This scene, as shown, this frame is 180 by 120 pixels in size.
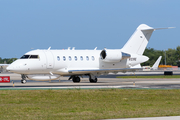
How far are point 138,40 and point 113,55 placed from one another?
4.84 meters

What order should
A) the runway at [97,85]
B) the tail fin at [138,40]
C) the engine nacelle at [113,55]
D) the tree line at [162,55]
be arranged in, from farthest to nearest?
the tree line at [162,55] → the tail fin at [138,40] → the engine nacelle at [113,55] → the runway at [97,85]

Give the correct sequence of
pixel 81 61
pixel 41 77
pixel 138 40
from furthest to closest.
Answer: pixel 138 40 < pixel 81 61 < pixel 41 77

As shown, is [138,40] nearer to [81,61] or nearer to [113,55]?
[113,55]

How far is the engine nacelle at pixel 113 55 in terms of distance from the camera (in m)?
38.5

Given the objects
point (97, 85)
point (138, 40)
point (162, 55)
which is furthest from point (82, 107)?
point (162, 55)

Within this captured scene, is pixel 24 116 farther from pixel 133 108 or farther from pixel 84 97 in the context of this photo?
pixel 84 97

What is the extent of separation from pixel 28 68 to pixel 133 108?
21179mm

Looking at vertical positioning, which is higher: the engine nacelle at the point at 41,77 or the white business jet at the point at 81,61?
the white business jet at the point at 81,61

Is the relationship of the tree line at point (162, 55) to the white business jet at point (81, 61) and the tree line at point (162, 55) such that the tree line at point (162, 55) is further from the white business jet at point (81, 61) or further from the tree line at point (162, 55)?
the white business jet at point (81, 61)

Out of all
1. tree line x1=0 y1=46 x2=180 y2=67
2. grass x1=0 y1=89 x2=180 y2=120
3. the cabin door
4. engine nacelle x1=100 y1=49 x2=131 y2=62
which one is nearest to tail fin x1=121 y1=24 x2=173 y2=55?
engine nacelle x1=100 y1=49 x2=131 y2=62

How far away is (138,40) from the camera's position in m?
41.3

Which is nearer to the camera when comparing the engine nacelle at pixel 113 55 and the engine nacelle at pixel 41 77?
the engine nacelle at pixel 41 77

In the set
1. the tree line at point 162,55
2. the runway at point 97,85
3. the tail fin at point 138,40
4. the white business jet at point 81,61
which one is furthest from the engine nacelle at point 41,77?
the tree line at point 162,55

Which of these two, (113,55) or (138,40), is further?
(138,40)
